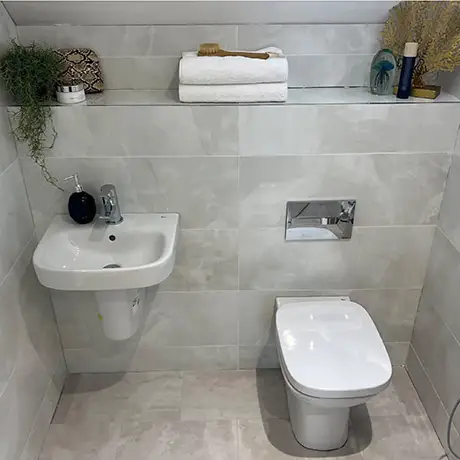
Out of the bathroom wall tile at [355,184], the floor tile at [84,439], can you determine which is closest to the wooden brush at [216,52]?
the bathroom wall tile at [355,184]

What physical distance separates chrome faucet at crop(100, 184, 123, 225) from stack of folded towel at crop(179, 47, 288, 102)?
1.28 feet

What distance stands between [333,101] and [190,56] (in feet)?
1.64

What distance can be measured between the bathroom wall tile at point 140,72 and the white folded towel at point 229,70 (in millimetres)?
236

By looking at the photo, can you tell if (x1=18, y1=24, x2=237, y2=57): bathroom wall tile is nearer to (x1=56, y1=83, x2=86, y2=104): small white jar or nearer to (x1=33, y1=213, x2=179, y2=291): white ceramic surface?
(x1=56, y1=83, x2=86, y2=104): small white jar

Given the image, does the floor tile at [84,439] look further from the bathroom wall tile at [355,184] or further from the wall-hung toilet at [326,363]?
the bathroom wall tile at [355,184]

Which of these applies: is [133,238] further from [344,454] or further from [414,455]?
[414,455]

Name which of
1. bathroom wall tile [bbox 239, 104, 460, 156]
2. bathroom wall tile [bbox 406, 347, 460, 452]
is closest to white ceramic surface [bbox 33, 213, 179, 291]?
bathroom wall tile [bbox 239, 104, 460, 156]

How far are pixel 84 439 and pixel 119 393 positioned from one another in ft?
0.80

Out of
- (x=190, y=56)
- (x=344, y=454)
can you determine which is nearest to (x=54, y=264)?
(x=190, y=56)

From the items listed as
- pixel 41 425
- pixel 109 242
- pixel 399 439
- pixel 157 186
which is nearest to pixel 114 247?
pixel 109 242

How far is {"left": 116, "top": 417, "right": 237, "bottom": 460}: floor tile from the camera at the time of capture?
5.91 feet

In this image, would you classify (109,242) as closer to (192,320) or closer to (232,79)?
(192,320)

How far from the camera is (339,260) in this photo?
1920 mm

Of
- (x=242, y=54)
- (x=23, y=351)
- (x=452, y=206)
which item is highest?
(x=242, y=54)
